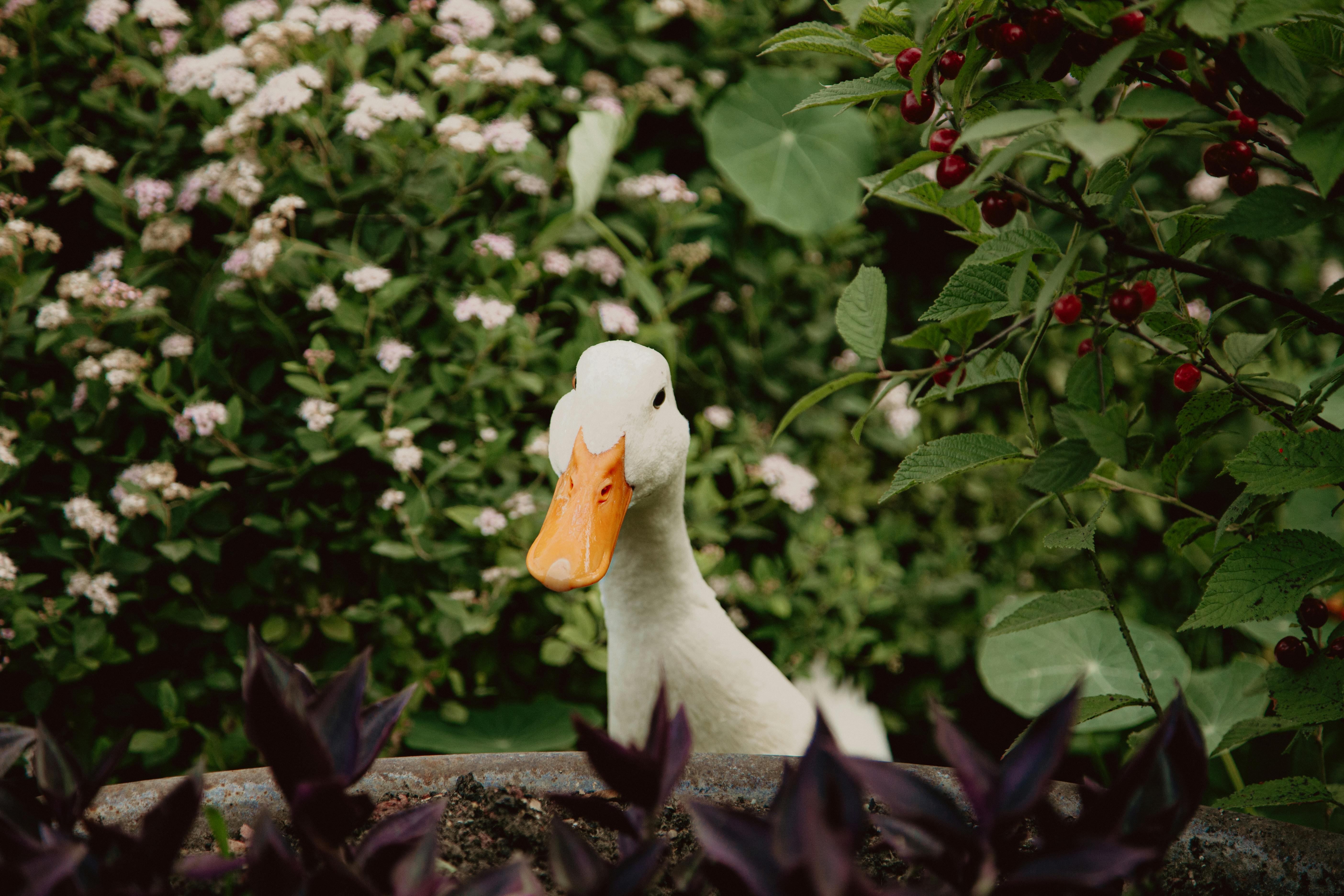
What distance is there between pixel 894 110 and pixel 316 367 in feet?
4.78

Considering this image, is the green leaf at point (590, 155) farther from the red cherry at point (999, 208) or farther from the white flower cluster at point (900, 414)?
the red cherry at point (999, 208)

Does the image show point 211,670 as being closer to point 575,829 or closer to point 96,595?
point 96,595

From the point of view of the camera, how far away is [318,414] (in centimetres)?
133

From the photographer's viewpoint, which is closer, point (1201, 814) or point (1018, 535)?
point (1201, 814)

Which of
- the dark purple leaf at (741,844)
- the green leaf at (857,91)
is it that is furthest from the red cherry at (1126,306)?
the dark purple leaf at (741,844)

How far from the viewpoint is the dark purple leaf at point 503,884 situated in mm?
436

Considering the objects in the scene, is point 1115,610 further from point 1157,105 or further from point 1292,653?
point 1157,105

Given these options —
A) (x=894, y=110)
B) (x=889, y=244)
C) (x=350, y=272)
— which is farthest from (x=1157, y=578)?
(x=350, y=272)

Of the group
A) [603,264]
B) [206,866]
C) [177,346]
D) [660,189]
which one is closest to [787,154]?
[660,189]

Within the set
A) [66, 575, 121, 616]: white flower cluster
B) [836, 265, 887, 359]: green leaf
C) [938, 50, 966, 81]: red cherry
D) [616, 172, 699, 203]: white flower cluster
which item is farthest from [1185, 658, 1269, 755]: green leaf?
[66, 575, 121, 616]: white flower cluster

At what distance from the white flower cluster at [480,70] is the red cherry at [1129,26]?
113 cm

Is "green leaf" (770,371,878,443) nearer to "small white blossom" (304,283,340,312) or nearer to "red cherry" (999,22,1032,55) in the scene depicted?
"red cherry" (999,22,1032,55)

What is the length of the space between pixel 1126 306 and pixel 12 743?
787 mm

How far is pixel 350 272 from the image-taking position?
4.48ft
